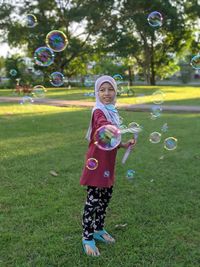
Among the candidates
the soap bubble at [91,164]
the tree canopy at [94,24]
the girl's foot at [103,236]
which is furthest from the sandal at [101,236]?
the tree canopy at [94,24]

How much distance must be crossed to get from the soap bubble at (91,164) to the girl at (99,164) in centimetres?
2

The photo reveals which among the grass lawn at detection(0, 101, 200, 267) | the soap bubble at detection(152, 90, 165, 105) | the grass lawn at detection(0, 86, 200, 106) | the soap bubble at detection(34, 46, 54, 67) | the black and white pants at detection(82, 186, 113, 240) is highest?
the soap bubble at detection(34, 46, 54, 67)

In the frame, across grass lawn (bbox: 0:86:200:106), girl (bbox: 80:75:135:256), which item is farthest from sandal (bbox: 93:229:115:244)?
grass lawn (bbox: 0:86:200:106)

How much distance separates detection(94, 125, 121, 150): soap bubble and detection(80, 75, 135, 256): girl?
0.36 feet

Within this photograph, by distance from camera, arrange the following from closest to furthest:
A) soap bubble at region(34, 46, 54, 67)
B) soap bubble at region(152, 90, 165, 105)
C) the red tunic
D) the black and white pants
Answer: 1. the red tunic
2. the black and white pants
3. soap bubble at region(34, 46, 54, 67)
4. soap bubble at region(152, 90, 165, 105)

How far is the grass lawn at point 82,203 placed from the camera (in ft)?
13.3

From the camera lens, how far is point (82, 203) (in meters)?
5.38

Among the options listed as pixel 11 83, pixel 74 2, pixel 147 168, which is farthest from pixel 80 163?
pixel 11 83

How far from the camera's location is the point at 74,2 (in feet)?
132

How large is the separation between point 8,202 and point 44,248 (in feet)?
4.69

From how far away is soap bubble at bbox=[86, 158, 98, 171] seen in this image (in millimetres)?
3994

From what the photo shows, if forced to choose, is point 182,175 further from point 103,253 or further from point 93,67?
point 93,67

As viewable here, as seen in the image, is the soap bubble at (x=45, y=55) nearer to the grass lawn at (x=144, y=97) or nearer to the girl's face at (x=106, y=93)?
the girl's face at (x=106, y=93)

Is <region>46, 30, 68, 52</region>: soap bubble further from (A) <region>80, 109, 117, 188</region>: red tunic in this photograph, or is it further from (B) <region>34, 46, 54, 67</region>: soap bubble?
(A) <region>80, 109, 117, 188</region>: red tunic
